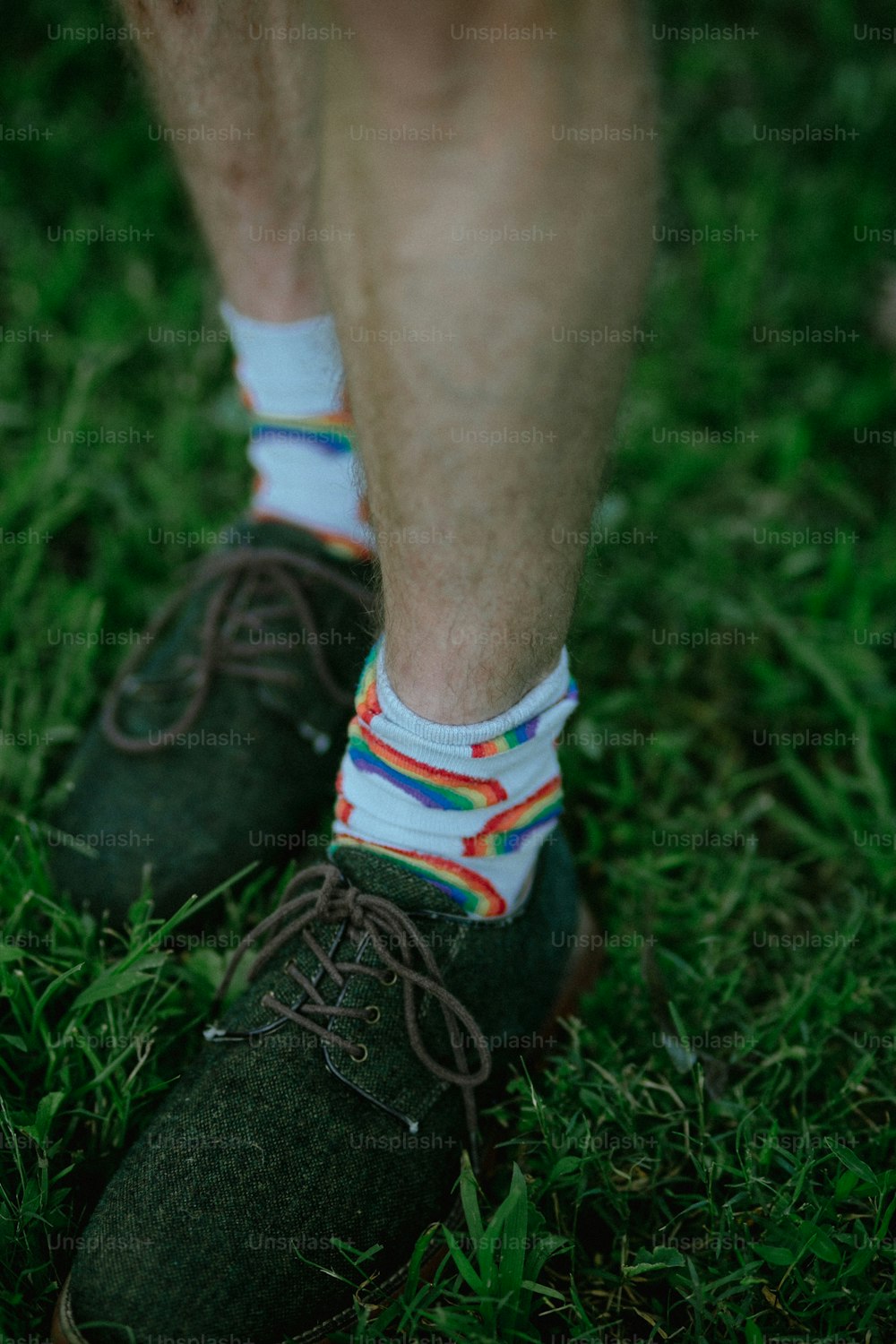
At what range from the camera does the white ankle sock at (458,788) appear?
1.03 meters

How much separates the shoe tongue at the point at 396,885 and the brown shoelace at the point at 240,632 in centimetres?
35

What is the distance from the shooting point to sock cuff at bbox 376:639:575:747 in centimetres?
101

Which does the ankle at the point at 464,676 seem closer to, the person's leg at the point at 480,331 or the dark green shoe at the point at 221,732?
the person's leg at the point at 480,331

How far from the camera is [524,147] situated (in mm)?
774

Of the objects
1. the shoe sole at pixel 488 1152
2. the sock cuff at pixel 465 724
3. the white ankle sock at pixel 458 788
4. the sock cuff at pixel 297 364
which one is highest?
the sock cuff at pixel 297 364

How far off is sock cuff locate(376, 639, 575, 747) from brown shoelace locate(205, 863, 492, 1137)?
0.66 ft

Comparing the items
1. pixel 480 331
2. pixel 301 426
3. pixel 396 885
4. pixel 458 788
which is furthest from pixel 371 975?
pixel 301 426

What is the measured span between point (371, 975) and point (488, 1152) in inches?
11.0

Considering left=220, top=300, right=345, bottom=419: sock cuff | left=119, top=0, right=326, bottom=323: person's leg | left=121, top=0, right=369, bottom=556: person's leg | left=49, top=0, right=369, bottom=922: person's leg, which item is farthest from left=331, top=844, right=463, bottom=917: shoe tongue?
left=119, top=0, right=326, bottom=323: person's leg

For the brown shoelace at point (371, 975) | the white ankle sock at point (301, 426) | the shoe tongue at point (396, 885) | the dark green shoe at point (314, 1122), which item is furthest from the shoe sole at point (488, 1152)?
the white ankle sock at point (301, 426)

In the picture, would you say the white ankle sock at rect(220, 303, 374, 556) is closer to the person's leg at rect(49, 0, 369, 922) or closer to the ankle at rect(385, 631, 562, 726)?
the person's leg at rect(49, 0, 369, 922)

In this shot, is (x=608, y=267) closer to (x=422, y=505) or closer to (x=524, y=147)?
(x=524, y=147)

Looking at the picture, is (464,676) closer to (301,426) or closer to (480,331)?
(480,331)

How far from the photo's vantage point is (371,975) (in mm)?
1092
